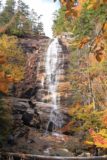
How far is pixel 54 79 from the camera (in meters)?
33.2

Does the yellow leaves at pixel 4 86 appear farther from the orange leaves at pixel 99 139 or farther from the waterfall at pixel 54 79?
the waterfall at pixel 54 79

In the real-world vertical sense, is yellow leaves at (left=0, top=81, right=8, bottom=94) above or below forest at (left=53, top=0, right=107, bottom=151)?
above

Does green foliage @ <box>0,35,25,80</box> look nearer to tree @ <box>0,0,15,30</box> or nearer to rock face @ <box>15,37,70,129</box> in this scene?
rock face @ <box>15,37,70,129</box>

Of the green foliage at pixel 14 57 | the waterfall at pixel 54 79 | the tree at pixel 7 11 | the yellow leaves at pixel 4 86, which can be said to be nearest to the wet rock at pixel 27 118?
the waterfall at pixel 54 79

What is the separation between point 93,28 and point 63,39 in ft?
21.2

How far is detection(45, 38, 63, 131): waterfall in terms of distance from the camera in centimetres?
2736

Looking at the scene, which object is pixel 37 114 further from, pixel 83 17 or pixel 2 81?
pixel 2 81

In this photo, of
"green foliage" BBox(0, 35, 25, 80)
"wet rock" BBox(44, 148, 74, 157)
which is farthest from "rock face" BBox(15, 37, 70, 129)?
"wet rock" BBox(44, 148, 74, 157)

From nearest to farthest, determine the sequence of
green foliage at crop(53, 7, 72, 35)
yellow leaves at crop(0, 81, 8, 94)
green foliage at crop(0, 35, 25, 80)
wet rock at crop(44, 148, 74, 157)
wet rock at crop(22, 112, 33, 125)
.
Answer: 1. yellow leaves at crop(0, 81, 8, 94)
2. wet rock at crop(44, 148, 74, 157)
3. wet rock at crop(22, 112, 33, 125)
4. green foliage at crop(0, 35, 25, 80)
5. green foliage at crop(53, 7, 72, 35)

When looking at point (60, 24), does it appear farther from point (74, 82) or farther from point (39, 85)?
point (74, 82)

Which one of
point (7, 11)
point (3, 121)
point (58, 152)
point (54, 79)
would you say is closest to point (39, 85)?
point (54, 79)

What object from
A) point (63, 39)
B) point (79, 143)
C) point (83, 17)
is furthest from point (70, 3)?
point (63, 39)

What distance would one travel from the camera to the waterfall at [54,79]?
27359mm

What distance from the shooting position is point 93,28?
3350 cm
